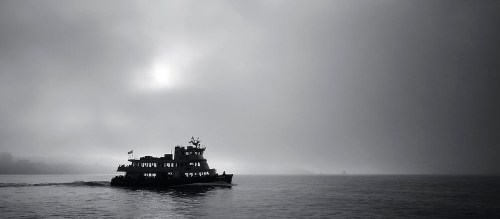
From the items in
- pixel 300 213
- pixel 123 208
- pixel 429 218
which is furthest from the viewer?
pixel 123 208

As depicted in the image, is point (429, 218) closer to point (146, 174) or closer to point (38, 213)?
point (38, 213)

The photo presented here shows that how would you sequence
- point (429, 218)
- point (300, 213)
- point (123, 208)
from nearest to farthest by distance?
point (429, 218), point (300, 213), point (123, 208)

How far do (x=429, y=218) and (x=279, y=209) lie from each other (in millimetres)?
16664

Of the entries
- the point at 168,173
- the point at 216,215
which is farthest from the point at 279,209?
the point at 168,173

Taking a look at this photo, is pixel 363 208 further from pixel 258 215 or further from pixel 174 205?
pixel 174 205

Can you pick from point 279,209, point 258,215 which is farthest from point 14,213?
point 279,209

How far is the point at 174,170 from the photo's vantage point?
7294 cm

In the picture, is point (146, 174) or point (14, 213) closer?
point (14, 213)

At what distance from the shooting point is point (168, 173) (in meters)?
74.9

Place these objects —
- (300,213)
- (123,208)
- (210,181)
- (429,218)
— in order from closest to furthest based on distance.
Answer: (429,218) < (300,213) < (123,208) < (210,181)

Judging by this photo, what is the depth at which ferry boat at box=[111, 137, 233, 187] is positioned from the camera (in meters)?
71.7

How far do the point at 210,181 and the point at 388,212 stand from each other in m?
42.0

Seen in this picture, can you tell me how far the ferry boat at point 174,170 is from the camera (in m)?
71.7

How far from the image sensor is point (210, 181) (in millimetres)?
72312
